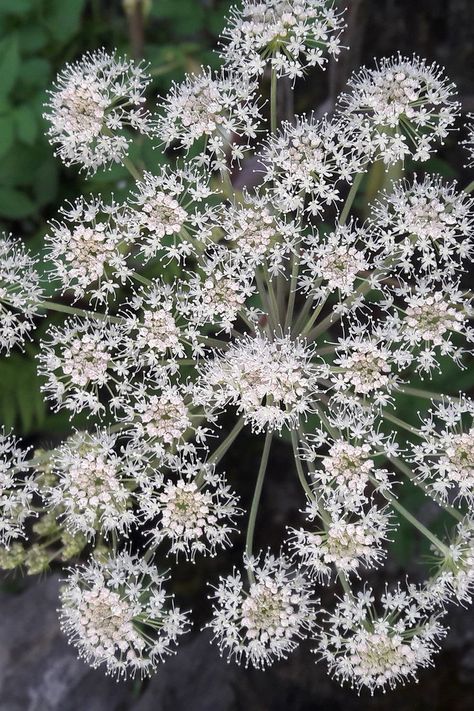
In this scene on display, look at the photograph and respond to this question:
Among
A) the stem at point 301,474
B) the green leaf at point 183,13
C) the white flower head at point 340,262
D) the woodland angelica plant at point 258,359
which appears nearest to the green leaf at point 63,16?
the green leaf at point 183,13

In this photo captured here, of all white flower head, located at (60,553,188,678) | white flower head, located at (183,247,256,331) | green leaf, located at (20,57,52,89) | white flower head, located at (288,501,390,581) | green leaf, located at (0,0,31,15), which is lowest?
white flower head, located at (60,553,188,678)

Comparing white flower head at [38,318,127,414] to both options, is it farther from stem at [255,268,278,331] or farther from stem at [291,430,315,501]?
stem at [291,430,315,501]

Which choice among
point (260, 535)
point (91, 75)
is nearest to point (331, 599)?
point (260, 535)

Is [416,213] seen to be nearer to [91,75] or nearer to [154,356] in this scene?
[154,356]

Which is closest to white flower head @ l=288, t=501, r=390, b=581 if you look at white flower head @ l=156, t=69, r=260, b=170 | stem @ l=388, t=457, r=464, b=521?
stem @ l=388, t=457, r=464, b=521

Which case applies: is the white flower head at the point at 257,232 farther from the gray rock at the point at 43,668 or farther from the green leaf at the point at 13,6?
the gray rock at the point at 43,668

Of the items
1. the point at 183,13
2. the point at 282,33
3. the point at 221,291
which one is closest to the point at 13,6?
the point at 183,13
